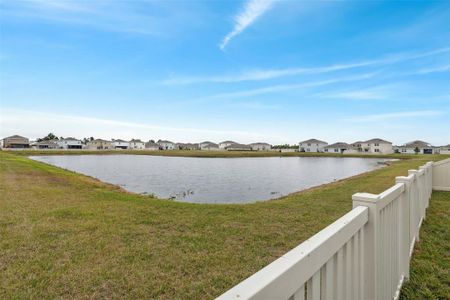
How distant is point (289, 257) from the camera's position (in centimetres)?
102

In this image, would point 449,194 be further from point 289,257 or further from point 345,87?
point 345,87

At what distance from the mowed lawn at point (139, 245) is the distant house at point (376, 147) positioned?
8668 cm

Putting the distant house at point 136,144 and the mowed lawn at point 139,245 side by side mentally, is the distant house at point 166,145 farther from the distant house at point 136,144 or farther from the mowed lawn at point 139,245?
the mowed lawn at point 139,245

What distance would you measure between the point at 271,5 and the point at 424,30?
32.7 ft

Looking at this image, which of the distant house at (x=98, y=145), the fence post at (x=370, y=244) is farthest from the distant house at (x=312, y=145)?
the fence post at (x=370, y=244)

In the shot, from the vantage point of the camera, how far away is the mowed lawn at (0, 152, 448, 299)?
353 centimetres

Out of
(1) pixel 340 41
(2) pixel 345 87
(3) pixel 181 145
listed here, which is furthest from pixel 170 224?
(3) pixel 181 145

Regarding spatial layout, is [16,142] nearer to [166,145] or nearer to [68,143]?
[68,143]

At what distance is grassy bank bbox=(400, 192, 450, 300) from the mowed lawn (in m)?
2.01

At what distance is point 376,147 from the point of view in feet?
269

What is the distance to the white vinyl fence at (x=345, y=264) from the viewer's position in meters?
0.87

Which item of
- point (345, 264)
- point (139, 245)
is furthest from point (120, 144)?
point (345, 264)

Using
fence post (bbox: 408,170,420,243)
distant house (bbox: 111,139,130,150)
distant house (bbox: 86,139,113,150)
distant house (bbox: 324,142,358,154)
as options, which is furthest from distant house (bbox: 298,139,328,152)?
fence post (bbox: 408,170,420,243)

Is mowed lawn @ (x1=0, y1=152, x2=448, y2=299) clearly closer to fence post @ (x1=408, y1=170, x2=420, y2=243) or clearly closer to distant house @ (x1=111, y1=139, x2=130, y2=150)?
fence post @ (x1=408, y1=170, x2=420, y2=243)
